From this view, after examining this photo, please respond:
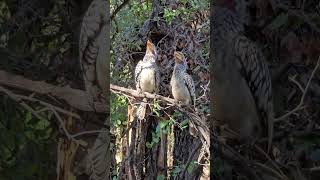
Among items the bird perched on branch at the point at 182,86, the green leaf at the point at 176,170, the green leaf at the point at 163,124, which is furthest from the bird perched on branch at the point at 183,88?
the green leaf at the point at 176,170

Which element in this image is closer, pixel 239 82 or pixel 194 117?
pixel 239 82

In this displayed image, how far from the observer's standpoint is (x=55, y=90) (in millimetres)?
1192

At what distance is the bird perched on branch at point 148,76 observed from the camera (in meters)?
2.26

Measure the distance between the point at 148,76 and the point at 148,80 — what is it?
0.02 m

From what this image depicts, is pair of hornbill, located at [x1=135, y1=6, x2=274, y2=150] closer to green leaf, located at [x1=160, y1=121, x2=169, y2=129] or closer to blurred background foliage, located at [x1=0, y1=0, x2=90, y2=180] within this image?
blurred background foliage, located at [x1=0, y1=0, x2=90, y2=180]

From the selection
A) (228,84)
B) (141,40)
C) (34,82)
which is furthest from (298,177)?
(141,40)

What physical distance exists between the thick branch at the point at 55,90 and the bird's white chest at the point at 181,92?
3.34ft

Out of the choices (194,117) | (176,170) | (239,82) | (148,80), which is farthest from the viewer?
(176,170)

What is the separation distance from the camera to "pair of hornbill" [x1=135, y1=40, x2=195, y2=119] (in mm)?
2225

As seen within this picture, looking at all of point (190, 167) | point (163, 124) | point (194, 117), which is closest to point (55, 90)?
point (194, 117)

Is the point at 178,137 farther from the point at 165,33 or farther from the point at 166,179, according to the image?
the point at 165,33

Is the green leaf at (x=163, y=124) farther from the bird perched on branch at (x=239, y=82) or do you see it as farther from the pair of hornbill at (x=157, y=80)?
the bird perched on branch at (x=239, y=82)

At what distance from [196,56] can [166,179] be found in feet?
2.02

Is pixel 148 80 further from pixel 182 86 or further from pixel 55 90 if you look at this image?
pixel 55 90
